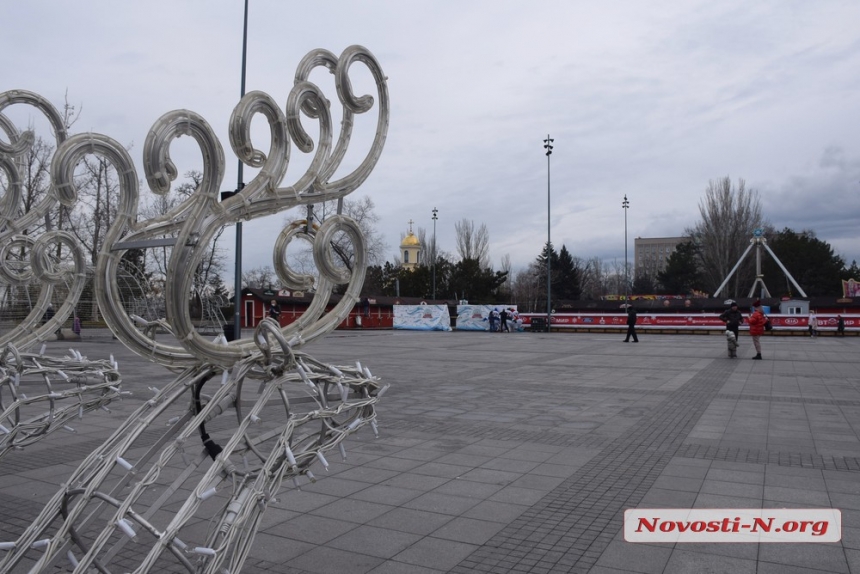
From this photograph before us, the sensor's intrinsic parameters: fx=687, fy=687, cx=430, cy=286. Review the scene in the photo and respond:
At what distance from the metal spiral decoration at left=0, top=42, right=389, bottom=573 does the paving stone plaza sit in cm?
105

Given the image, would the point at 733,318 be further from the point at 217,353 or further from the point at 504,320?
the point at 217,353

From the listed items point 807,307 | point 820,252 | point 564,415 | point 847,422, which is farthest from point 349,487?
point 820,252

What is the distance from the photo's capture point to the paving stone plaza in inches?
188

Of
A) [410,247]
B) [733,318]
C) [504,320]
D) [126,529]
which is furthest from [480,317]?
[410,247]

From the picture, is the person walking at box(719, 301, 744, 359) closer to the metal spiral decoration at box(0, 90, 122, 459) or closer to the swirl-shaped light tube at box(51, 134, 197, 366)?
the metal spiral decoration at box(0, 90, 122, 459)

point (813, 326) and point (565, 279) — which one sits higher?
point (565, 279)

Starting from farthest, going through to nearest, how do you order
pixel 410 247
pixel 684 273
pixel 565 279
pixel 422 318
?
pixel 410 247
pixel 684 273
pixel 565 279
pixel 422 318

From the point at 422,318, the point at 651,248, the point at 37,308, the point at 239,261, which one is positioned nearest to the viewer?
the point at 37,308

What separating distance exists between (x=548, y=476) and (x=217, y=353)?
4027 mm

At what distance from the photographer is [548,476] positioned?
681cm

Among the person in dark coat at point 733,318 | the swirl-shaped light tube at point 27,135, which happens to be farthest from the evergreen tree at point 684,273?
the swirl-shaped light tube at point 27,135

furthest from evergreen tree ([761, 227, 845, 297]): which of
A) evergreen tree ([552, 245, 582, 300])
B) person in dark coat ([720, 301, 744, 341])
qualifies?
person in dark coat ([720, 301, 744, 341])

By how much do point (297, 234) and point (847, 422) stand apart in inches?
336

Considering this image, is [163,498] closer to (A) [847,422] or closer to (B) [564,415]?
(B) [564,415]
